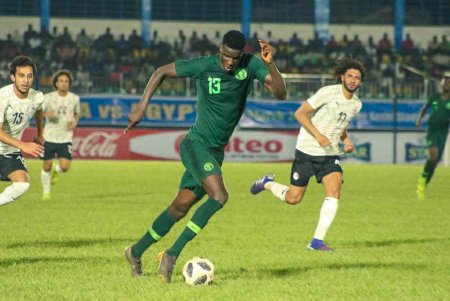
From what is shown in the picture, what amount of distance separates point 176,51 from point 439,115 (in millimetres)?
22351

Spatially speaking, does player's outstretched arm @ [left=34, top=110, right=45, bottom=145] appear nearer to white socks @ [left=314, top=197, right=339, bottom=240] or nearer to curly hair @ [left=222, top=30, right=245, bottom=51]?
white socks @ [left=314, top=197, right=339, bottom=240]

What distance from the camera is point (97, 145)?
115ft

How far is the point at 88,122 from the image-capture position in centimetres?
3441

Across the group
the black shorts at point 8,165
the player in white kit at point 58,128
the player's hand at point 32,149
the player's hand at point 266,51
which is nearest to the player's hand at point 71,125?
the player in white kit at point 58,128

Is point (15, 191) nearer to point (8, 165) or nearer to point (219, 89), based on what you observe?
point (8, 165)

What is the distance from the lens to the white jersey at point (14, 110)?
1065cm

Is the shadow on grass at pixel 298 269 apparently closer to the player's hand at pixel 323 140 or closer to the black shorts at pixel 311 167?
the player's hand at pixel 323 140

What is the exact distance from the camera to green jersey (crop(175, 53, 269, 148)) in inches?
328

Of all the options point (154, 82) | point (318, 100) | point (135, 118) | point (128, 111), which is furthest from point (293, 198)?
point (128, 111)

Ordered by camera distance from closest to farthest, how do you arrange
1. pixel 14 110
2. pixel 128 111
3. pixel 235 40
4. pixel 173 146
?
pixel 235 40 < pixel 14 110 < pixel 128 111 < pixel 173 146

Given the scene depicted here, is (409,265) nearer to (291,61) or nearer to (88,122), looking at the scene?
(88,122)

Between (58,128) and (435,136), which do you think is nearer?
(58,128)

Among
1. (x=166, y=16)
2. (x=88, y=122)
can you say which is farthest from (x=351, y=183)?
(x=166, y=16)

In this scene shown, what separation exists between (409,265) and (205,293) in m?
2.96
